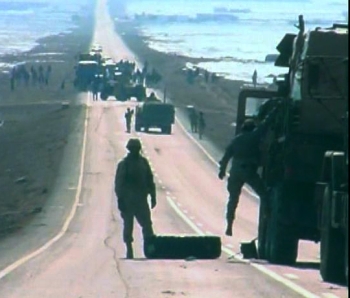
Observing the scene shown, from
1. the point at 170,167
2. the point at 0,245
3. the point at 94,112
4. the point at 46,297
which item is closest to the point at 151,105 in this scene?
the point at 94,112

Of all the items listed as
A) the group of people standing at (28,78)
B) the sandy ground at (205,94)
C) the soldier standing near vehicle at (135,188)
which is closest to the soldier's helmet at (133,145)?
the soldier standing near vehicle at (135,188)

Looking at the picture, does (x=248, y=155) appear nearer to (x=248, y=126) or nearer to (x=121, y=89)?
(x=248, y=126)

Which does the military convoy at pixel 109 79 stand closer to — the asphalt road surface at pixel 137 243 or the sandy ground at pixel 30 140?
the sandy ground at pixel 30 140

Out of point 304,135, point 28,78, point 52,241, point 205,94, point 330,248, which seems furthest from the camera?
point 28,78

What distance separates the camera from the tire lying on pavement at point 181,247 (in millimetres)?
23203

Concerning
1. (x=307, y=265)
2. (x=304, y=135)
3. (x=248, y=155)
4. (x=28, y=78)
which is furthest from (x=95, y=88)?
(x=304, y=135)

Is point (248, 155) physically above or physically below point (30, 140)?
above

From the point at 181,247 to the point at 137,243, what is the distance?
22.8 ft

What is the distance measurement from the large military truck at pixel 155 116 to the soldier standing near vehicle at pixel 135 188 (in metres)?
55.6

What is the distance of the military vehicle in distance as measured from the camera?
80000 millimetres

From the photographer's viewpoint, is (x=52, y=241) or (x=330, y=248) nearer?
(x=330, y=248)

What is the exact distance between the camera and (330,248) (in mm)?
16859

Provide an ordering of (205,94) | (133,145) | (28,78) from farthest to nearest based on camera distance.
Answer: (28,78) → (205,94) → (133,145)

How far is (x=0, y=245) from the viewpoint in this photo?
3189cm
